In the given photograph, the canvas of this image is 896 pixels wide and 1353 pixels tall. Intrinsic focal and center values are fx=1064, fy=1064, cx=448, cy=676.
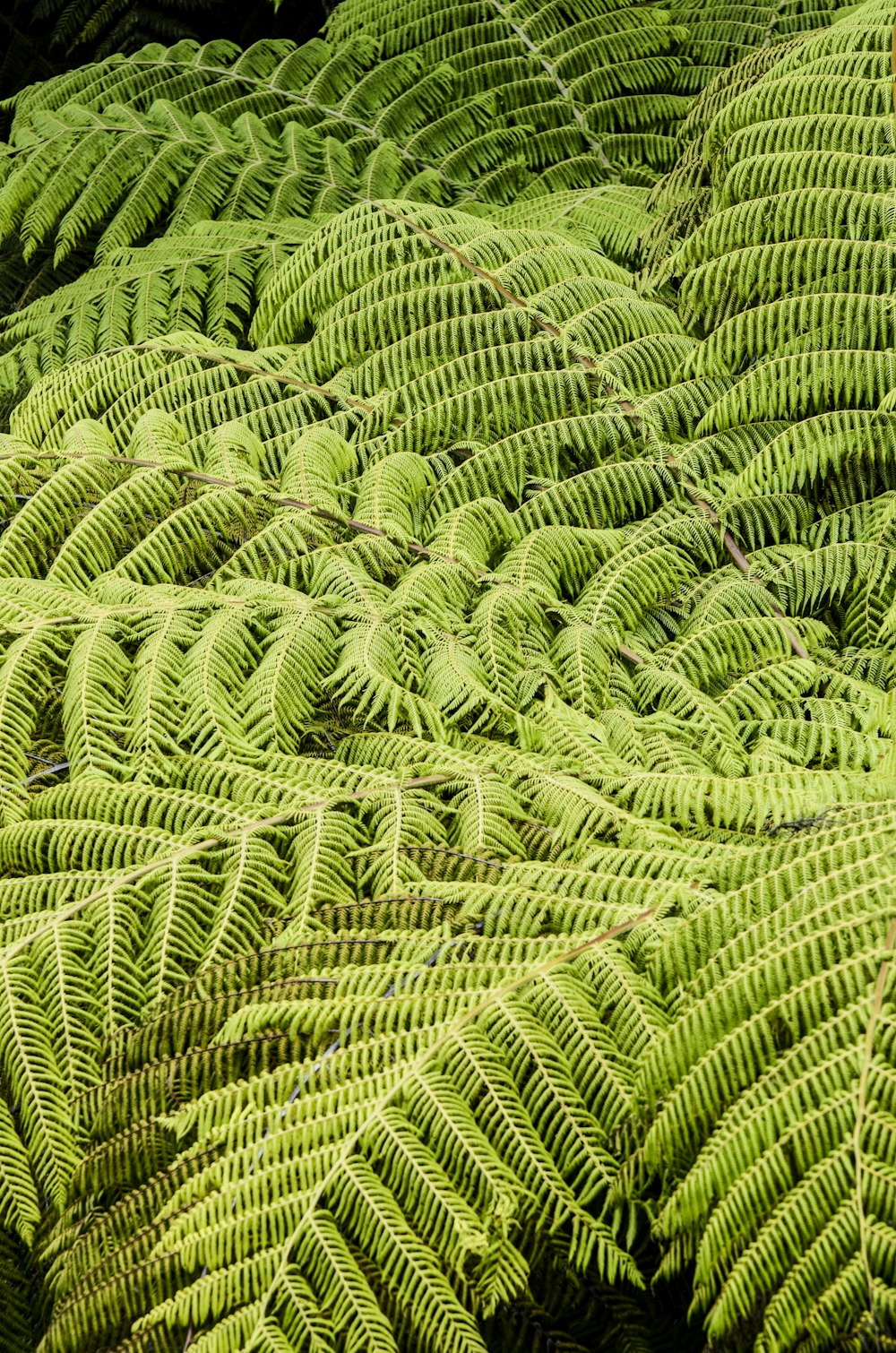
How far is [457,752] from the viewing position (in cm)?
160

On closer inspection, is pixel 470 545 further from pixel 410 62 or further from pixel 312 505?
pixel 410 62

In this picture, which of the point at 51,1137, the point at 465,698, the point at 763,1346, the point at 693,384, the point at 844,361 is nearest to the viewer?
the point at 763,1346

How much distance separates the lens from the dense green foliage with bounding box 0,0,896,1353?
109cm

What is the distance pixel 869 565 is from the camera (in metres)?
1.94

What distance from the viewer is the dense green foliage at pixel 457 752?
3.59ft

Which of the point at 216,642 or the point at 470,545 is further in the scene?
the point at 470,545

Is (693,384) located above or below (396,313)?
below

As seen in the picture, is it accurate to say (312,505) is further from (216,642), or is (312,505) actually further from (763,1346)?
(763,1346)

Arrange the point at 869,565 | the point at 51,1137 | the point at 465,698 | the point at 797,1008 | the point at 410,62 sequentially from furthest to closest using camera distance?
the point at 410,62 → the point at 869,565 → the point at 465,698 → the point at 51,1137 → the point at 797,1008

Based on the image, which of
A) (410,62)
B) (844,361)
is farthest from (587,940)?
(410,62)

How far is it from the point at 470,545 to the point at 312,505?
0.31m

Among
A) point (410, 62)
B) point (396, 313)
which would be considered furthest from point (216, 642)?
point (410, 62)

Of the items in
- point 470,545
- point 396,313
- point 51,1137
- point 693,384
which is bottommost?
point 51,1137

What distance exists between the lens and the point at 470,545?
1.99 metres
